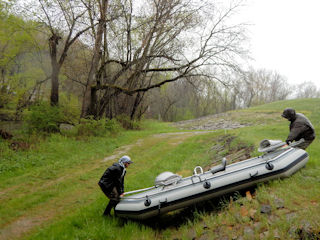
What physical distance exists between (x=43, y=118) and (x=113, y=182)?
312 inches

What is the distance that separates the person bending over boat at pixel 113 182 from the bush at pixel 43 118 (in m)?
7.61

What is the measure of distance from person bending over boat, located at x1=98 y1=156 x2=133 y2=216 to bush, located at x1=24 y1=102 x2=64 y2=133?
7.61m

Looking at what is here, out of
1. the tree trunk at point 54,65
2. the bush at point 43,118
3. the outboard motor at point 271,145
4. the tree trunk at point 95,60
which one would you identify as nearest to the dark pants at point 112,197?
the outboard motor at point 271,145

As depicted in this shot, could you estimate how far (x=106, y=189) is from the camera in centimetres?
417

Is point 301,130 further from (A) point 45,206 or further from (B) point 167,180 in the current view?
(A) point 45,206

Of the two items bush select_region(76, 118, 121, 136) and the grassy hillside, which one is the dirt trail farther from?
bush select_region(76, 118, 121, 136)

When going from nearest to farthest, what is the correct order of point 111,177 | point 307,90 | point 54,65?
1. point 111,177
2. point 54,65
3. point 307,90

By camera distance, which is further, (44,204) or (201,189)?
(44,204)

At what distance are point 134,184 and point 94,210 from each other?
161cm

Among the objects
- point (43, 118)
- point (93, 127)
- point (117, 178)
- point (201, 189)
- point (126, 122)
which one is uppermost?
point (43, 118)

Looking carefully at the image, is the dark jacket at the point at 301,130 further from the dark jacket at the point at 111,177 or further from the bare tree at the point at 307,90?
the bare tree at the point at 307,90

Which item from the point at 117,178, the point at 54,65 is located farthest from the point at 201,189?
the point at 54,65

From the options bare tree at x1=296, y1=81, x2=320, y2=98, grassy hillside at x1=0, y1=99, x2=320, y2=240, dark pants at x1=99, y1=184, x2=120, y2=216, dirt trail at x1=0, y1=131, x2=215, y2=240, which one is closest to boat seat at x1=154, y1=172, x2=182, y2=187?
grassy hillside at x1=0, y1=99, x2=320, y2=240

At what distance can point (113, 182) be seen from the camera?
4246 millimetres
